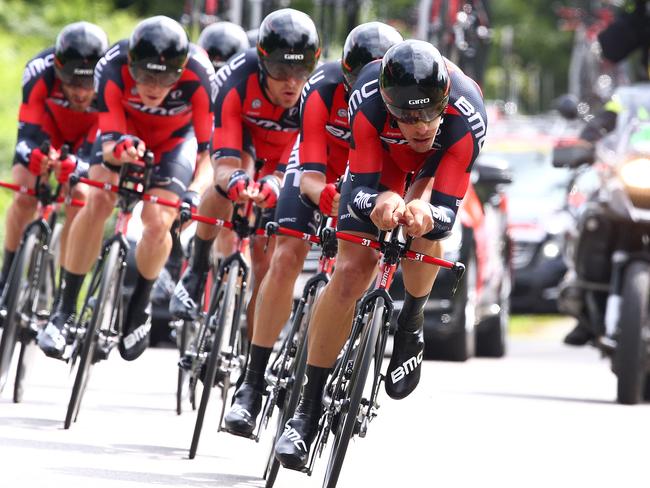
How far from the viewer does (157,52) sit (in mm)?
10094

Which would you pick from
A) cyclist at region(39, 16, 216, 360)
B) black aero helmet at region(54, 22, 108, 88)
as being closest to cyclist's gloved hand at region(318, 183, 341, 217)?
cyclist at region(39, 16, 216, 360)

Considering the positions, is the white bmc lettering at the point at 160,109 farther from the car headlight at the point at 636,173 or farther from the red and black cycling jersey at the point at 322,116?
the car headlight at the point at 636,173

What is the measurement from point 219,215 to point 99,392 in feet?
7.69

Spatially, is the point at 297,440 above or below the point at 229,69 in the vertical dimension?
below

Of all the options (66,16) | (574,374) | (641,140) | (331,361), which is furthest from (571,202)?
(66,16)

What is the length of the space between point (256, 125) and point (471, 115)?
271 cm

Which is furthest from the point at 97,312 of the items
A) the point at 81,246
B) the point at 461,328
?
the point at 461,328

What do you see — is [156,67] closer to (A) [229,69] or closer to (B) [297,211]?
(A) [229,69]

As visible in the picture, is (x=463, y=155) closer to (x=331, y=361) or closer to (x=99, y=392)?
(x=331, y=361)

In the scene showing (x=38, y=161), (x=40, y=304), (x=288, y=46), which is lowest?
(x=40, y=304)

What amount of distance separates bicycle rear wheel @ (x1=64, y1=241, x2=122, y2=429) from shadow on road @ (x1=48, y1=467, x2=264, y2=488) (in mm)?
1391

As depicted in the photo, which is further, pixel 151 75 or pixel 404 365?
A: pixel 151 75

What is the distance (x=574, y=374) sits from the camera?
15836mm

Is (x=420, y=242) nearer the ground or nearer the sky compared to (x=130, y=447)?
nearer the sky
